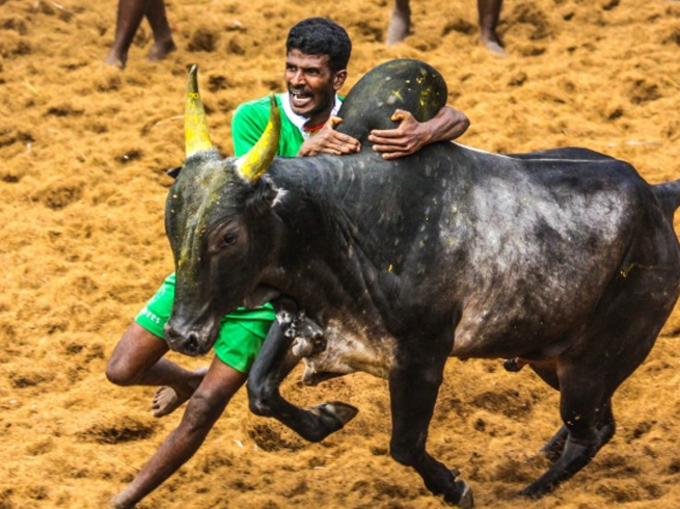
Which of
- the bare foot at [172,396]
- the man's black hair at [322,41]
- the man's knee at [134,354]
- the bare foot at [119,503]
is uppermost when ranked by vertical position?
the man's black hair at [322,41]

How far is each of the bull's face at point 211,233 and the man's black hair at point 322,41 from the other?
0.76 m

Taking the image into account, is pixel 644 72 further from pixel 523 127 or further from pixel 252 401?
pixel 252 401

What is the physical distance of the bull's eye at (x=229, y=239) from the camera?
401 cm

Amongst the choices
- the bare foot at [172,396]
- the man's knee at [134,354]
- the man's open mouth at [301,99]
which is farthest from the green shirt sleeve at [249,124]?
the bare foot at [172,396]

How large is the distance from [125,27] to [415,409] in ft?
14.6

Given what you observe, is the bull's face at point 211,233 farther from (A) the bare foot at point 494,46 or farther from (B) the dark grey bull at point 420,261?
(A) the bare foot at point 494,46

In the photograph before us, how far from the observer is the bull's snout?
13.2 ft

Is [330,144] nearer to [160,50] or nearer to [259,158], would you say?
[259,158]

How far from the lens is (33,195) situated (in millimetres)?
7230

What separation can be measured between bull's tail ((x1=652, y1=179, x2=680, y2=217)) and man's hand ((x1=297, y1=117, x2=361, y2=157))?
51.0 inches

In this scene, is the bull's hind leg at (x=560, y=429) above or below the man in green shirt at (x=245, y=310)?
below

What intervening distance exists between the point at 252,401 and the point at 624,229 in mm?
1460

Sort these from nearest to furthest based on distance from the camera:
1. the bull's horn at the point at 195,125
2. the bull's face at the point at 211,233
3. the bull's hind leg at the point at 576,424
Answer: the bull's face at the point at 211,233 → the bull's horn at the point at 195,125 → the bull's hind leg at the point at 576,424

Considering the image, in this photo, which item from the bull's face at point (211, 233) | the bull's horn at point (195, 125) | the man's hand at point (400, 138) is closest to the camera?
the bull's face at point (211, 233)
